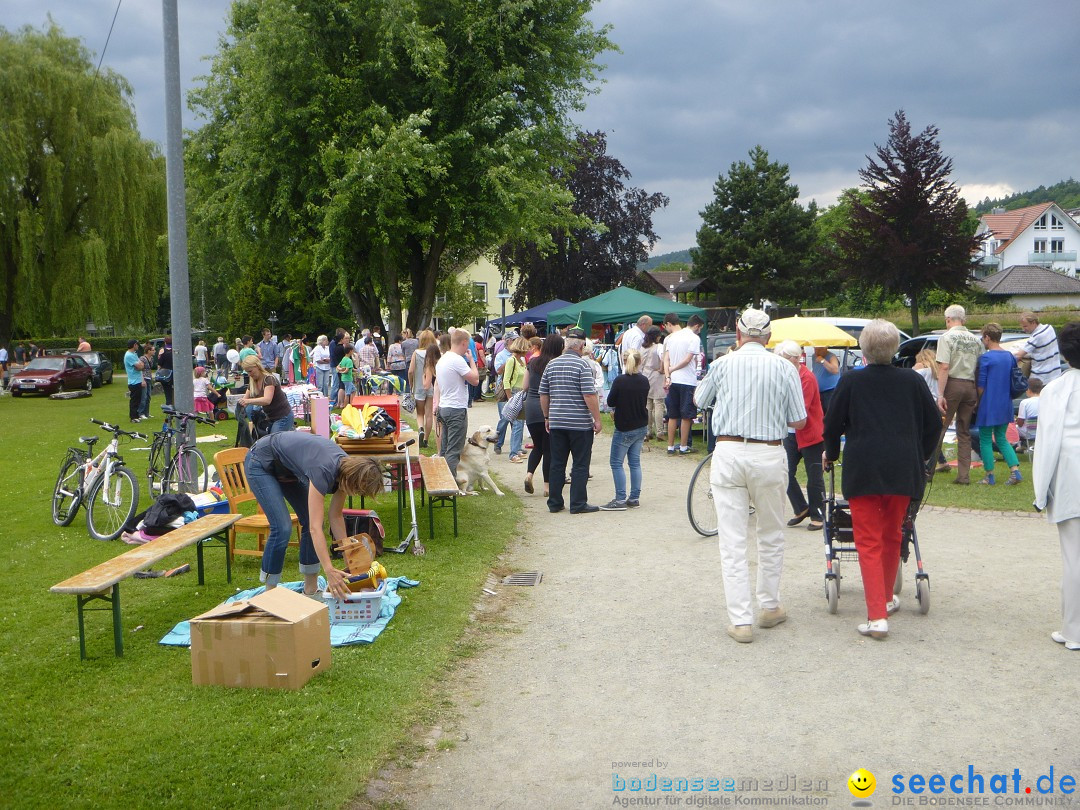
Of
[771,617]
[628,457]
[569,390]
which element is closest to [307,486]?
[771,617]

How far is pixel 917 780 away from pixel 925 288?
39.7 m

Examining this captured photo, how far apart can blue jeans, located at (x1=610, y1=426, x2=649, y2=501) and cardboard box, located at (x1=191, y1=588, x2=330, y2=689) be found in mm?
5882

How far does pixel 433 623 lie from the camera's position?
21.2 feet

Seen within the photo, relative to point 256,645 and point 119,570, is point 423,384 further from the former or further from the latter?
point 256,645

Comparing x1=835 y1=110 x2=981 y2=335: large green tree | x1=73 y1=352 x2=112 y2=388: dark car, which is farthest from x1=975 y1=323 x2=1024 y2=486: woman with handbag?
x1=73 y1=352 x2=112 y2=388: dark car

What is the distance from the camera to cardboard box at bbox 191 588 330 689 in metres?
5.12

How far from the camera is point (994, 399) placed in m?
11.6

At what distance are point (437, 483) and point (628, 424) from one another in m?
2.51

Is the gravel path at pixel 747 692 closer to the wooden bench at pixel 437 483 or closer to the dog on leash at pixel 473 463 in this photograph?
the wooden bench at pixel 437 483

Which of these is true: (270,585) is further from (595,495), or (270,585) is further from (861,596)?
(595,495)

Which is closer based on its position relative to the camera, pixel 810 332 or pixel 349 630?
pixel 349 630

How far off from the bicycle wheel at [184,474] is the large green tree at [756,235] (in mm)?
Result: 55004

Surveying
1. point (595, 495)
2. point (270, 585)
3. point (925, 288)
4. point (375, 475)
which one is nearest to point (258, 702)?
point (375, 475)

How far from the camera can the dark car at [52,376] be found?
32.9m
